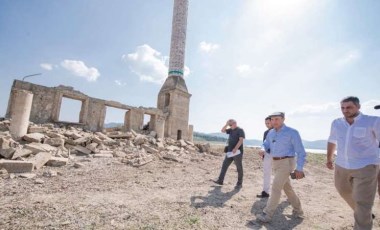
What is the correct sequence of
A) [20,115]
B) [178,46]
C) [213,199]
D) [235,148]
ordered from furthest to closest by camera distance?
[178,46]
[20,115]
[235,148]
[213,199]

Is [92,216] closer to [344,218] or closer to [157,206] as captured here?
[157,206]

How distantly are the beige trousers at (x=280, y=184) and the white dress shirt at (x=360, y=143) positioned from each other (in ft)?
2.48

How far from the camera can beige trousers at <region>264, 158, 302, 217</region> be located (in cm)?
377

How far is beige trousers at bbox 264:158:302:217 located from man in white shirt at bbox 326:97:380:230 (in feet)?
2.38

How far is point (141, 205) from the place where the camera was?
4.14 meters

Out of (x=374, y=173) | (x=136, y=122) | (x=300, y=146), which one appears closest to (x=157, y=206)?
(x=300, y=146)

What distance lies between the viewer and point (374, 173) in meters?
3.06

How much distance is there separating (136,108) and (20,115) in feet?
34.6

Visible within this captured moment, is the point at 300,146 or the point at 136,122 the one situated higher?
the point at 136,122

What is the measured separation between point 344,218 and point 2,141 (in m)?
9.26

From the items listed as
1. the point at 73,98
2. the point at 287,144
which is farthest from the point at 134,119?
the point at 287,144

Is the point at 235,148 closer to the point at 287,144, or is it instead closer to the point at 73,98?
the point at 287,144

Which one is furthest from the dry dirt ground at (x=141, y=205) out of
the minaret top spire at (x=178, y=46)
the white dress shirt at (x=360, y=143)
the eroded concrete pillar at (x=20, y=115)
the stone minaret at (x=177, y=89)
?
the minaret top spire at (x=178, y=46)

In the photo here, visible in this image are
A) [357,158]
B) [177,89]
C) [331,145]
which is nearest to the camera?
[357,158]
